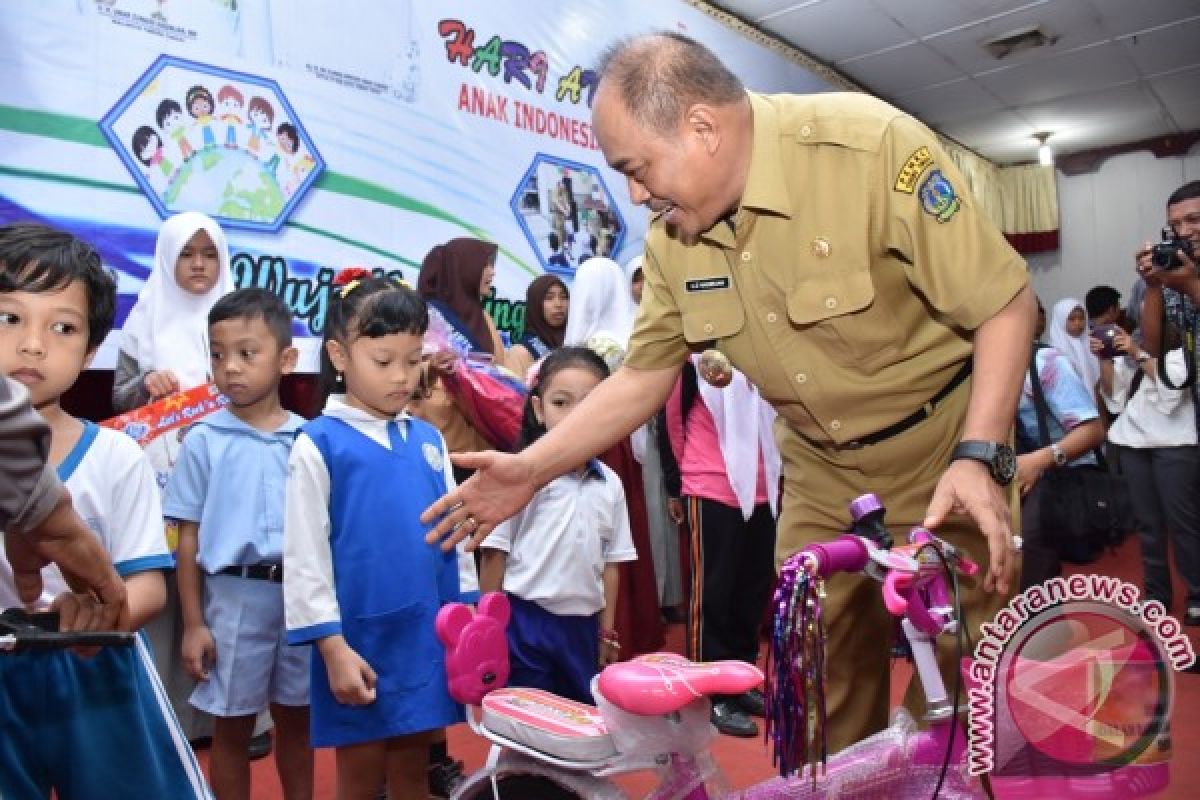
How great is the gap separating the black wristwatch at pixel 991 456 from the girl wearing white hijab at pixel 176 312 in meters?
2.20

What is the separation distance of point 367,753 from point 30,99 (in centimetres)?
226

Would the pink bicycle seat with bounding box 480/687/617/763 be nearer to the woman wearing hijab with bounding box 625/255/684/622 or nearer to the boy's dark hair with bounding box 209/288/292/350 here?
the boy's dark hair with bounding box 209/288/292/350

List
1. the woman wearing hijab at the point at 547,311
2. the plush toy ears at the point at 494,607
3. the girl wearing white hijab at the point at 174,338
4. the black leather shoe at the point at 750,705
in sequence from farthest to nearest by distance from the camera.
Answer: the woman wearing hijab at the point at 547,311 < the black leather shoe at the point at 750,705 < the girl wearing white hijab at the point at 174,338 < the plush toy ears at the point at 494,607

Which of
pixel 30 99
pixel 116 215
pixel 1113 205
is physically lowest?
pixel 116 215

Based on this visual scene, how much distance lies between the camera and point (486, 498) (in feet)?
4.87

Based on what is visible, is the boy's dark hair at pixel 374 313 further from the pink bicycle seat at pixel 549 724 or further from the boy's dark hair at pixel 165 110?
the boy's dark hair at pixel 165 110

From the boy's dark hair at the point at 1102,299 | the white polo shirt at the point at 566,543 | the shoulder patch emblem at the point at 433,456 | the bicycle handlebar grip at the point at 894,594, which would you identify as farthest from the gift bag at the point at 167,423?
the boy's dark hair at the point at 1102,299

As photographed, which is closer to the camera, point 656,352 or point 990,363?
point 990,363

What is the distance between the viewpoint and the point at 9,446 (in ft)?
2.61

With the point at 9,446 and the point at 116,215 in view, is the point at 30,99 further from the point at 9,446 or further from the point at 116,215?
the point at 9,446

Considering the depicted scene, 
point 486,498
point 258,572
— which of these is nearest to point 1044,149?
point 258,572

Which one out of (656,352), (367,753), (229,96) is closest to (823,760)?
(656,352)

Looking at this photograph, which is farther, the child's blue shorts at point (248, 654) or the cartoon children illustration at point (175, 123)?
the cartoon children illustration at point (175, 123)

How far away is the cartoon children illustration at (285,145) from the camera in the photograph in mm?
3461
